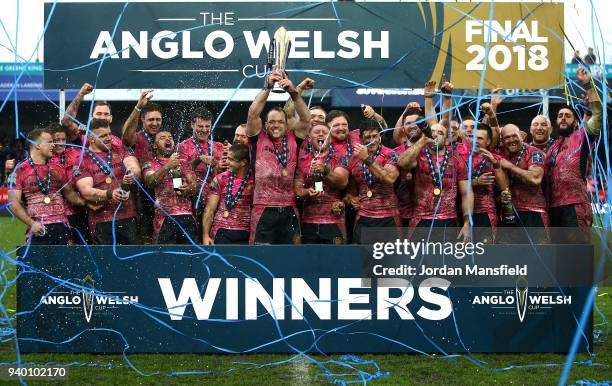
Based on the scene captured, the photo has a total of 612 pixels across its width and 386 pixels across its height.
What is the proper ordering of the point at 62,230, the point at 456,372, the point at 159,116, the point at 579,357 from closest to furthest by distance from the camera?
the point at 456,372 → the point at 579,357 → the point at 62,230 → the point at 159,116

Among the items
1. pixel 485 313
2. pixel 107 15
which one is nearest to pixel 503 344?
pixel 485 313

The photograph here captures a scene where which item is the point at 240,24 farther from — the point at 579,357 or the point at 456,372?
the point at 579,357

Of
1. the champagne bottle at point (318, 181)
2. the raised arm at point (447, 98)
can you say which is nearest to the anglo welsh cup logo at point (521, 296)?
the raised arm at point (447, 98)

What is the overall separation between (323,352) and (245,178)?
1737mm

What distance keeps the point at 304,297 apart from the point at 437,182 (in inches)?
62.3

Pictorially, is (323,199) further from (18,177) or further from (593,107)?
(18,177)

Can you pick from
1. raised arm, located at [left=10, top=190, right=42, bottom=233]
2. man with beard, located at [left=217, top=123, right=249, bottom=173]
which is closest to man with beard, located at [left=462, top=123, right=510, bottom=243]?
man with beard, located at [left=217, top=123, right=249, bottom=173]

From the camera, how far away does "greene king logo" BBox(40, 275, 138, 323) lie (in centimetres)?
668

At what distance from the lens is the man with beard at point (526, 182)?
718cm

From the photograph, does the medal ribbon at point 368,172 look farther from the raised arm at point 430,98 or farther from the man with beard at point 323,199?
the raised arm at point 430,98

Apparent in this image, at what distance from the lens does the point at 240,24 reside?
7422 mm

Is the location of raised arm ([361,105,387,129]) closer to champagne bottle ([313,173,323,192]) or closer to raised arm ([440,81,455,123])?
raised arm ([440,81,455,123])

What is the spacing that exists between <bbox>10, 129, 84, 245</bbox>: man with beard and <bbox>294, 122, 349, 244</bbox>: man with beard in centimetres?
216

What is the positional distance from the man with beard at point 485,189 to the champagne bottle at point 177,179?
2.59 meters
